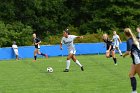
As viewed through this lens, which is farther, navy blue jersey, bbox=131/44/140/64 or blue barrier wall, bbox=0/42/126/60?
blue barrier wall, bbox=0/42/126/60

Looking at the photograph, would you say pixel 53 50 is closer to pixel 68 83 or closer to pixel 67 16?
pixel 67 16

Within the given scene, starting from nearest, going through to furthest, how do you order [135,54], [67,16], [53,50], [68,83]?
[135,54], [68,83], [53,50], [67,16]

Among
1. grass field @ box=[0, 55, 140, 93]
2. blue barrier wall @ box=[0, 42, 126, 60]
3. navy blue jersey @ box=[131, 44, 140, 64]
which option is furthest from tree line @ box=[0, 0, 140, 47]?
navy blue jersey @ box=[131, 44, 140, 64]

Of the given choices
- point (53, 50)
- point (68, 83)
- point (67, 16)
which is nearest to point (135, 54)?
point (68, 83)

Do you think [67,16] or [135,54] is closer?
[135,54]

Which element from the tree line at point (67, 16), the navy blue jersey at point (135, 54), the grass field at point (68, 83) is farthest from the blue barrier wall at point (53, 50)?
the navy blue jersey at point (135, 54)

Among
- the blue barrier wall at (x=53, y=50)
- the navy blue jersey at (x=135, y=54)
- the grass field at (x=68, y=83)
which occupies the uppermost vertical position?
the navy blue jersey at (x=135, y=54)

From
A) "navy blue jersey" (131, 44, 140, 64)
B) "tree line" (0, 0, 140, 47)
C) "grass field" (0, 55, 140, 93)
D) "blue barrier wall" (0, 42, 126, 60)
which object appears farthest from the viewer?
"tree line" (0, 0, 140, 47)

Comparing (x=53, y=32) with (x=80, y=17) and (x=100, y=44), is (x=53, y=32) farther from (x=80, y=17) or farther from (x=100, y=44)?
(x=100, y=44)

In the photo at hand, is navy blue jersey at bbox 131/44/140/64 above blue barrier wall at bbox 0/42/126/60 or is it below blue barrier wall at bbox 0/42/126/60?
above

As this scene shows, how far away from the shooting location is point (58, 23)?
60.1 metres

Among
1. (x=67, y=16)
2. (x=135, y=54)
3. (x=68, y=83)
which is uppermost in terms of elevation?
(x=135, y=54)

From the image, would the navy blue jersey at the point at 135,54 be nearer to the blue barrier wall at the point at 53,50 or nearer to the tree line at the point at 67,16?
the blue barrier wall at the point at 53,50

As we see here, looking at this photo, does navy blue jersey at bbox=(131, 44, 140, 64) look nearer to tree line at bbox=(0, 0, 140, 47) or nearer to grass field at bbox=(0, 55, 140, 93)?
grass field at bbox=(0, 55, 140, 93)
